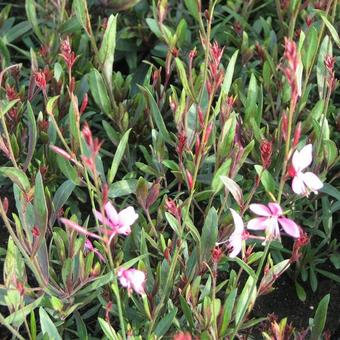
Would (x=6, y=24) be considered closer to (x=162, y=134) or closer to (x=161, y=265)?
(x=162, y=134)

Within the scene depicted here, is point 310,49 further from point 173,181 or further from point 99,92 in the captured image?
point 99,92

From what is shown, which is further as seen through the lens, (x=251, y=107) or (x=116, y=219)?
(x=251, y=107)

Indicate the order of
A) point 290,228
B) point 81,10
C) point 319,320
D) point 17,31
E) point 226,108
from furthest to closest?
1. point 17,31
2. point 81,10
3. point 226,108
4. point 319,320
5. point 290,228

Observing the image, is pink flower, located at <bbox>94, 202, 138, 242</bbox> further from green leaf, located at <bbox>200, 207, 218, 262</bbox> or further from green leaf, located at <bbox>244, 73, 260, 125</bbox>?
green leaf, located at <bbox>244, 73, 260, 125</bbox>

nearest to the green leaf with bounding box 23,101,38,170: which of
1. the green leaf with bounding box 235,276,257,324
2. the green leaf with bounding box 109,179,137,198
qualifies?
the green leaf with bounding box 109,179,137,198

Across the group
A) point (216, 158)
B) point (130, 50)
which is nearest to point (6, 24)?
point (130, 50)

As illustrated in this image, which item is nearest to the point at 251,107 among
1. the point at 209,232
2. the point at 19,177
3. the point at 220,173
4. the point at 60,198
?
the point at 220,173
